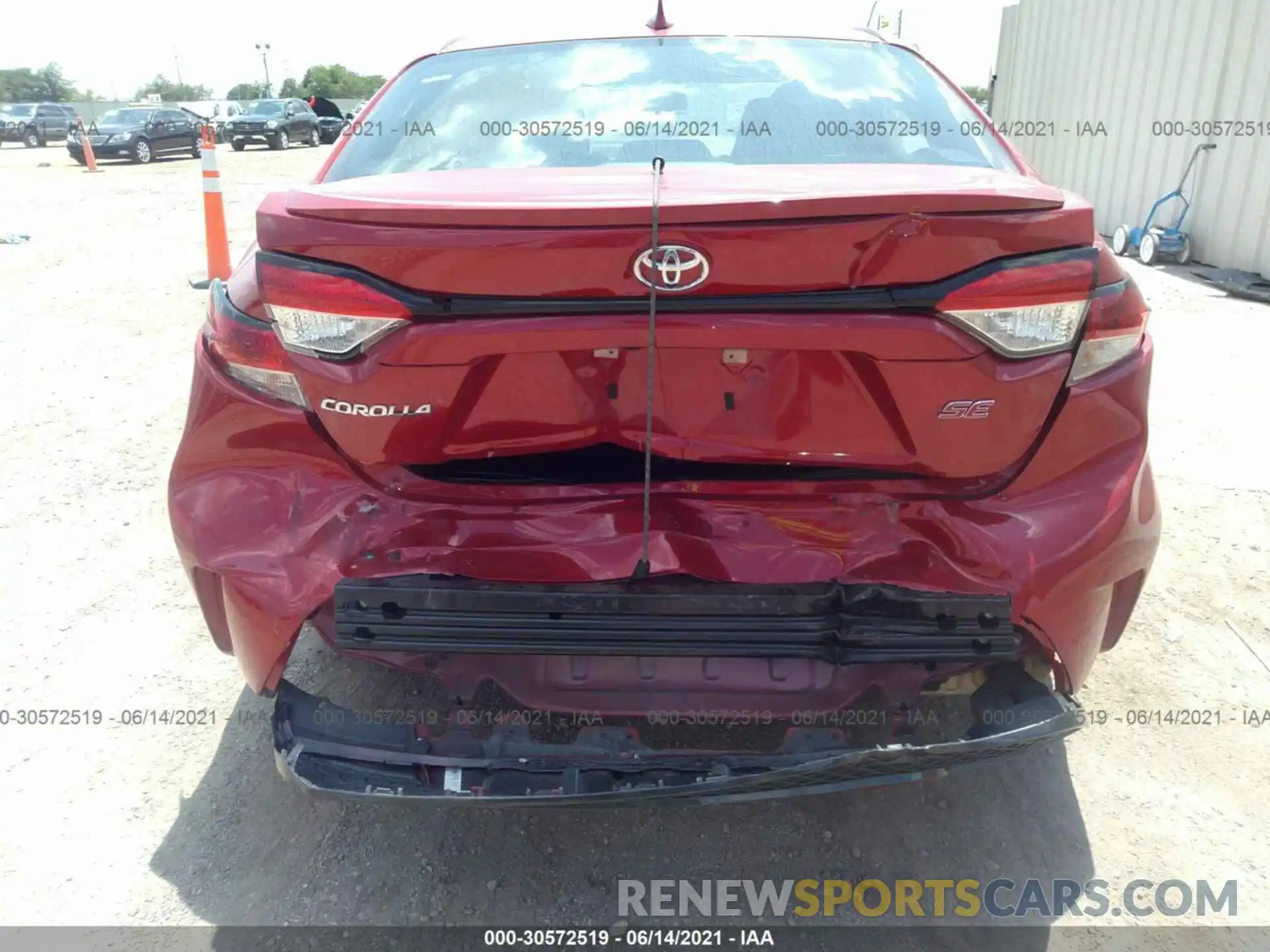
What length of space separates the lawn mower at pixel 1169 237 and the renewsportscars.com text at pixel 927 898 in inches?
324

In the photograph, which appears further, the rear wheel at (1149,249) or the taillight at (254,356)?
the rear wheel at (1149,249)

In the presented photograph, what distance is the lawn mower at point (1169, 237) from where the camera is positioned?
28.4 ft

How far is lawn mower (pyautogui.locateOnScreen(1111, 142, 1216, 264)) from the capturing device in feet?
28.4

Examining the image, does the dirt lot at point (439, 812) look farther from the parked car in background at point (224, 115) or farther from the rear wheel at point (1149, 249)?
the parked car in background at point (224, 115)

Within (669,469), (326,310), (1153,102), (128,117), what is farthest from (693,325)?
(128,117)

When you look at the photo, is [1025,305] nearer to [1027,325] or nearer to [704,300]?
[1027,325]

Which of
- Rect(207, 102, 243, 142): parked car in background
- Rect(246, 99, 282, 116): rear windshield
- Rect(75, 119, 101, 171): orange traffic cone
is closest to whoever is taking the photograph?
Rect(75, 119, 101, 171): orange traffic cone

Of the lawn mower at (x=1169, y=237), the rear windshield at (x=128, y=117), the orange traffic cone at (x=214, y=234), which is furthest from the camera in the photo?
the rear windshield at (x=128, y=117)

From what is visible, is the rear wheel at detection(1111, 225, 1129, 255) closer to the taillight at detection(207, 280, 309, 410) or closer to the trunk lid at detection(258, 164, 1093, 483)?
the trunk lid at detection(258, 164, 1093, 483)

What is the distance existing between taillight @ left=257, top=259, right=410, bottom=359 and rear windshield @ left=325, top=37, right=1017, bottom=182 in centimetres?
71

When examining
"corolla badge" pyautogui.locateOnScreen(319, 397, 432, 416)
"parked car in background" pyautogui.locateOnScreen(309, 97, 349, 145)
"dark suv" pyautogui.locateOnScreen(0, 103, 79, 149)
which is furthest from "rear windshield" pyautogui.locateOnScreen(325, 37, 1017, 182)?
"dark suv" pyautogui.locateOnScreen(0, 103, 79, 149)

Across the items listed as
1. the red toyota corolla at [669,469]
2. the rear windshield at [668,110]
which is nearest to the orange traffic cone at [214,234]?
the rear windshield at [668,110]

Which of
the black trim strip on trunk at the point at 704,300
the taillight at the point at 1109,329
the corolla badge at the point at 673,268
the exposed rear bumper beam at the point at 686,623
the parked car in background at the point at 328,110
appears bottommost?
the exposed rear bumper beam at the point at 686,623

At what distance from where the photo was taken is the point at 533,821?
2273 mm
